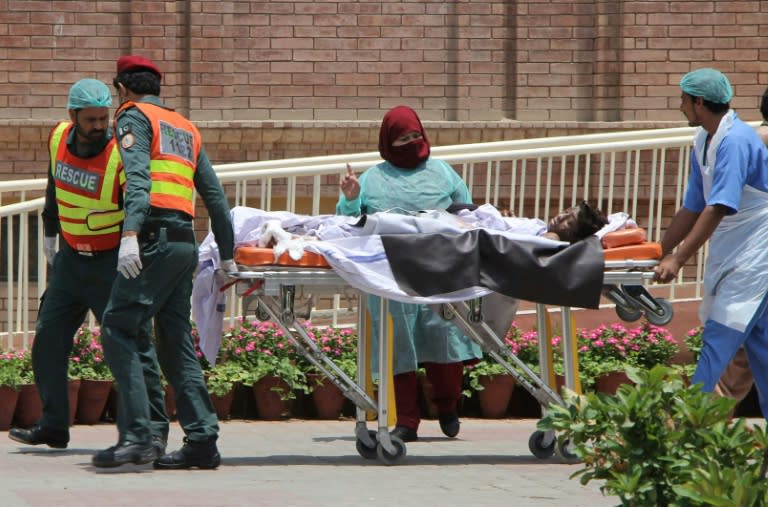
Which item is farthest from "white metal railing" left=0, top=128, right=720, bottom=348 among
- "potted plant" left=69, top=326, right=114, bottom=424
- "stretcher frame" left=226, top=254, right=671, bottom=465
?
"stretcher frame" left=226, top=254, right=671, bottom=465

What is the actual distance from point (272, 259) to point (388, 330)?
704 millimetres

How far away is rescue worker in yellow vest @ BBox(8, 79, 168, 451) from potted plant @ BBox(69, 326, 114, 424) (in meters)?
1.24

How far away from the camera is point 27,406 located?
8555 millimetres

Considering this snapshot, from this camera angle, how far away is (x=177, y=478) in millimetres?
6691

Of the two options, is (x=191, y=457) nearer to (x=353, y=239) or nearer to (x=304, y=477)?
(x=304, y=477)

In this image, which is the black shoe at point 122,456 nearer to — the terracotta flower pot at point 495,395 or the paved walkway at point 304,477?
the paved walkway at point 304,477

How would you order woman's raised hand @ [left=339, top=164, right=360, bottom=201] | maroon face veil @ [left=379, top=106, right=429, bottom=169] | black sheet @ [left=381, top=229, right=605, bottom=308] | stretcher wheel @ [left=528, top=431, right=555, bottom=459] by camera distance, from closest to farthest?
1. black sheet @ [left=381, top=229, right=605, bottom=308]
2. stretcher wheel @ [left=528, top=431, right=555, bottom=459]
3. woman's raised hand @ [left=339, top=164, right=360, bottom=201]
4. maroon face veil @ [left=379, top=106, right=429, bottom=169]

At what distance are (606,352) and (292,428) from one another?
82.7 inches

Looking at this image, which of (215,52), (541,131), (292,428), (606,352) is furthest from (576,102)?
(292,428)

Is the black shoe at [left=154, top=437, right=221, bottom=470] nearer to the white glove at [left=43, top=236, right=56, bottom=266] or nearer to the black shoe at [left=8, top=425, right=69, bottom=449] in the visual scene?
the black shoe at [left=8, top=425, right=69, bottom=449]

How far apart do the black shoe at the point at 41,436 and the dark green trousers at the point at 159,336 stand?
2.15 ft

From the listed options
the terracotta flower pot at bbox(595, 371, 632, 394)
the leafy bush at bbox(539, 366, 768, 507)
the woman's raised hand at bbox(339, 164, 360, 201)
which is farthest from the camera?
the terracotta flower pot at bbox(595, 371, 632, 394)

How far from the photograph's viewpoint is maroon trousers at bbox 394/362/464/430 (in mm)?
7957

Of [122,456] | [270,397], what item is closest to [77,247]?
[122,456]
